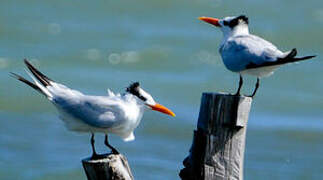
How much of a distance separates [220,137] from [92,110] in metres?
1.00

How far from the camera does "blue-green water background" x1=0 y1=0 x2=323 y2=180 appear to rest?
31.3 feet

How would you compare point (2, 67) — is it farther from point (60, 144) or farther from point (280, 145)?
point (280, 145)

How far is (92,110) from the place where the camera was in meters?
5.89

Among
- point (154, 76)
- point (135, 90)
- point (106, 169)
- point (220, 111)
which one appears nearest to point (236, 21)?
point (135, 90)

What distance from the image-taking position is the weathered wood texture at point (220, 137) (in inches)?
213

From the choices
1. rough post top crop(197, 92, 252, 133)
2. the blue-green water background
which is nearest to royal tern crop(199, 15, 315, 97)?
rough post top crop(197, 92, 252, 133)

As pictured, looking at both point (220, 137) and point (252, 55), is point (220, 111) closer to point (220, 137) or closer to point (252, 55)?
point (220, 137)

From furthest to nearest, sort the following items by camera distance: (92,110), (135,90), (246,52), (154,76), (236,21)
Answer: (154,76)
(236,21)
(246,52)
(135,90)
(92,110)

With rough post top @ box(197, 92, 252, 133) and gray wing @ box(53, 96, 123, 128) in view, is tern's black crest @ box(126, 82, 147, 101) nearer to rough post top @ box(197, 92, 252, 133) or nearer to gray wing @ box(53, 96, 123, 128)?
gray wing @ box(53, 96, 123, 128)

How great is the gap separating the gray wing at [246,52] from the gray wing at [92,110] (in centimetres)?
99

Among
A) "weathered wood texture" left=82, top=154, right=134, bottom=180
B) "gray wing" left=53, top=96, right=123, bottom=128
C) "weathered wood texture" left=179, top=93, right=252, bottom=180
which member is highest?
"gray wing" left=53, top=96, right=123, bottom=128

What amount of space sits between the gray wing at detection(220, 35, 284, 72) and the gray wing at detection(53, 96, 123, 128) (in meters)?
0.99

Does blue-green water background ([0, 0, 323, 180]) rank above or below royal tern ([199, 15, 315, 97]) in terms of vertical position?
above

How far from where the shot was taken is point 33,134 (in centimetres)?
1033
